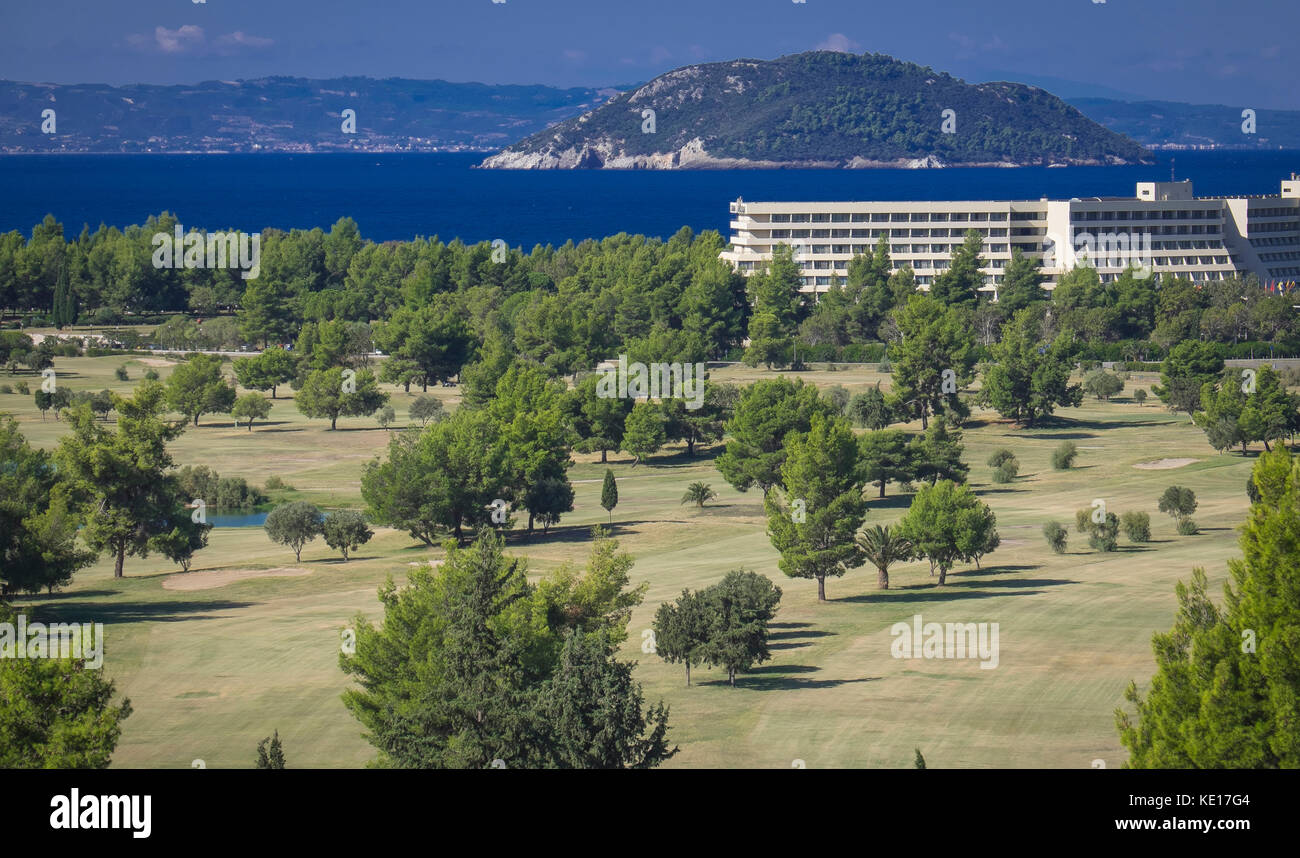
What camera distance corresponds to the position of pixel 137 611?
62375mm

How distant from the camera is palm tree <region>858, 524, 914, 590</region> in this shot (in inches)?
2606

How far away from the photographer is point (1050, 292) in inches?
6988

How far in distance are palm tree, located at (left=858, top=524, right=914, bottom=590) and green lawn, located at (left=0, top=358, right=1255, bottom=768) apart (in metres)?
1.05

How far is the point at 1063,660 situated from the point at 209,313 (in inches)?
5771

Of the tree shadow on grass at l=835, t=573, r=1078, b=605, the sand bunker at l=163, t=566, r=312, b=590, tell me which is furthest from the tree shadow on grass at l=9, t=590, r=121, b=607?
the tree shadow on grass at l=835, t=573, r=1078, b=605

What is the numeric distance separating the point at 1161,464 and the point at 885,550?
3644 cm

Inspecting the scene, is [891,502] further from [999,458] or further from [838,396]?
[838,396]

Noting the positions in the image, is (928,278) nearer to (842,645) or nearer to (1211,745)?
(842,645)

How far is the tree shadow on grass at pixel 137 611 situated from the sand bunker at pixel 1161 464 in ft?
174

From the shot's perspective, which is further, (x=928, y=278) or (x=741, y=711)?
(x=928, y=278)

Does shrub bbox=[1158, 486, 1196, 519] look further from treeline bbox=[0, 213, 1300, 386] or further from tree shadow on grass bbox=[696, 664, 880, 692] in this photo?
treeline bbox=[0, 213, 1300, 386]

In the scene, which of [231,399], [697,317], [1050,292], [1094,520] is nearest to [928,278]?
[1050,292]
